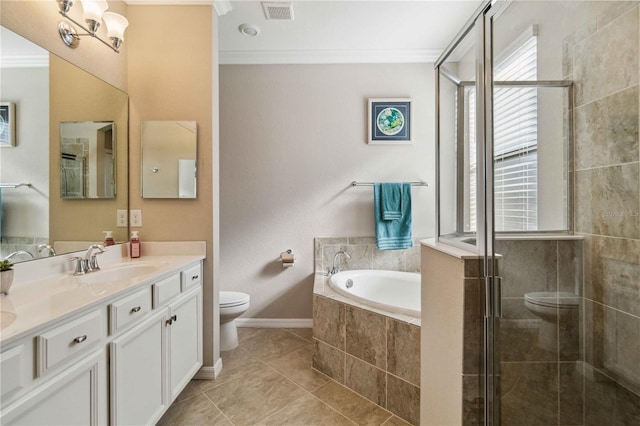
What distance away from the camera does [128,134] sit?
1.90 metres

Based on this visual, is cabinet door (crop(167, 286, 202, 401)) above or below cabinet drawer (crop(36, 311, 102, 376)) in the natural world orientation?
below

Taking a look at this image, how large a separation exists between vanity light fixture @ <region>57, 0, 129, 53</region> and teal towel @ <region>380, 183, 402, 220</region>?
88.6 inches

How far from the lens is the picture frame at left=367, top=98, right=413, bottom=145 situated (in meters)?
2.72

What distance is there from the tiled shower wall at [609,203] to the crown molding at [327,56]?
2031 mm

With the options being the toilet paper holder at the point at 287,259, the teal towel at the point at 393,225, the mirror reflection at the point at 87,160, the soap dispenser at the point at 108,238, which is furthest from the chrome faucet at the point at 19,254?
the teal towel at the point at 393,225

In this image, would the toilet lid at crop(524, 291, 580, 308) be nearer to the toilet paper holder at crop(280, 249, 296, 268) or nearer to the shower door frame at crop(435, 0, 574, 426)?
the shower door frame at crop(435, 0, 574, 426)

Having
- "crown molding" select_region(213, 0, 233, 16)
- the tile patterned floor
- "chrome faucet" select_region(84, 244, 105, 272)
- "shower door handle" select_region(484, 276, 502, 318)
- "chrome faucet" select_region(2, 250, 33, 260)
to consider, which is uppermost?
"crown molding" select_region(213, 0, 233, 16)

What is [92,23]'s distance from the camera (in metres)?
1.53

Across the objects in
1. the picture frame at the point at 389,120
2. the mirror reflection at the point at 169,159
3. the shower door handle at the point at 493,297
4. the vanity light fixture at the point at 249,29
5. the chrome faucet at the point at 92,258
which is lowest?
the shower door handle at the point at 493,297

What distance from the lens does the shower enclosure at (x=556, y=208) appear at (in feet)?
2.70

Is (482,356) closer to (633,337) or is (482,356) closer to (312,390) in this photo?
(633,337)

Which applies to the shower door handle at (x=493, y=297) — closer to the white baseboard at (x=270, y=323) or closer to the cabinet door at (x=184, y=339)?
the cabinet door at (x=184, y=339)

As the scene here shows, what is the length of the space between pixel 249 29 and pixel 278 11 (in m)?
0.37

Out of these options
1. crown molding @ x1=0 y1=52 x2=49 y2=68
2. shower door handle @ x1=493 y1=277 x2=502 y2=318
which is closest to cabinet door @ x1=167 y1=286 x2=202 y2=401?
crown molding @ x1=0 y1=52 x2=49 y2=68
